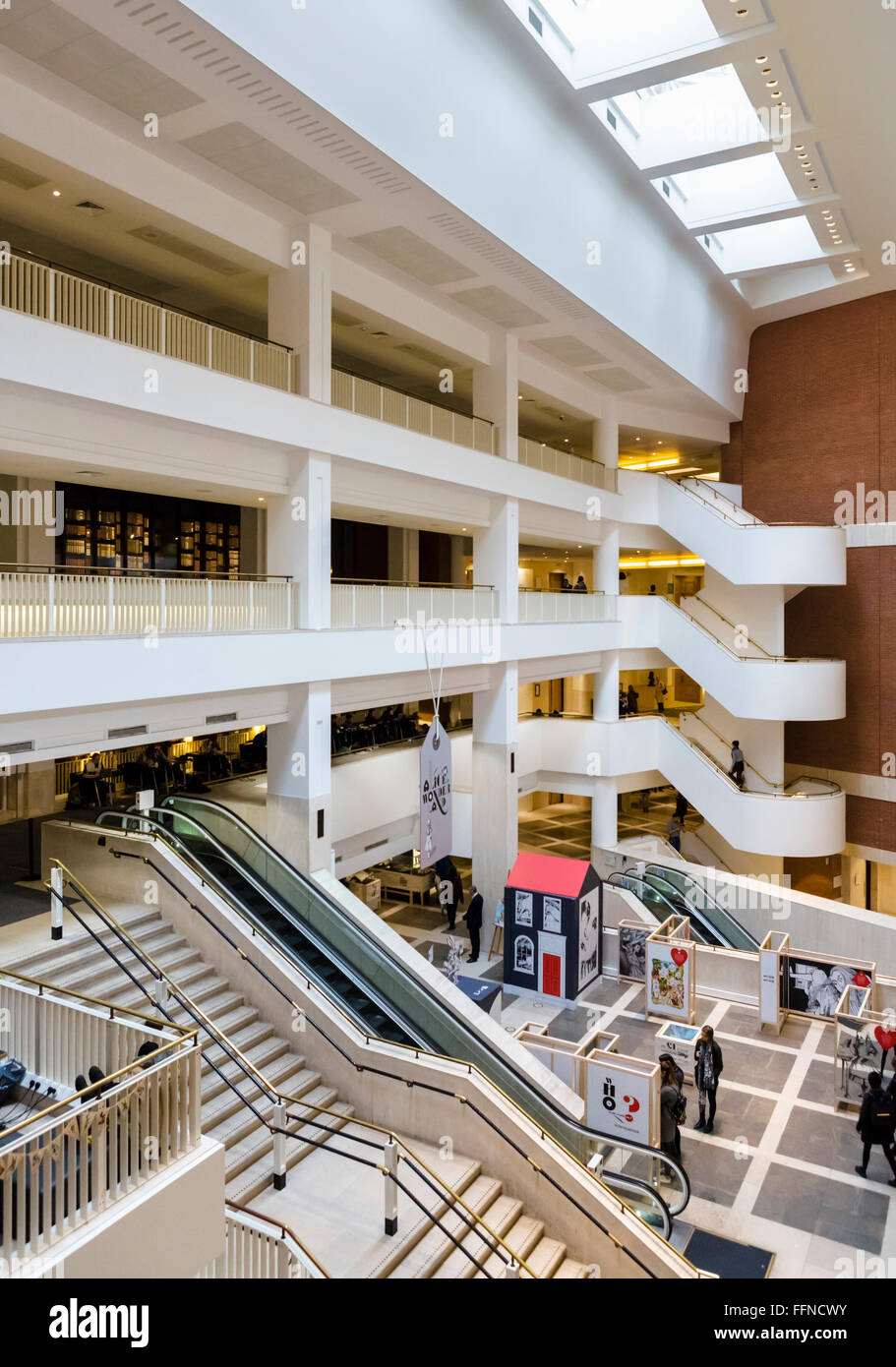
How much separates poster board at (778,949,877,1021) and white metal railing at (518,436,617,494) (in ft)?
35.5

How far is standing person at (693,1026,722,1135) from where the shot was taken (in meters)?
11.6

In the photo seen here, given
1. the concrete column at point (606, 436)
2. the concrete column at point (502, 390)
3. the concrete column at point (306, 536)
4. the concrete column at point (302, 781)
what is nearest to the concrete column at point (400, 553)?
the concrete column at point (606, 436)

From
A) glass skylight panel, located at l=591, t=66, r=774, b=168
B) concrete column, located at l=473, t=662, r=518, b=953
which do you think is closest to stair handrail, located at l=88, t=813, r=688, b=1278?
concrete column, located at l=473, t=662, r=518, b=953

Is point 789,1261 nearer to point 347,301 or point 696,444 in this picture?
point 347,301

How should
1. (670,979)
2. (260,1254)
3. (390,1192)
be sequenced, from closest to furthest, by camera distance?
(260,1254)
(390,1192)
(670,979)

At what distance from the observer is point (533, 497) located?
19.3 meters

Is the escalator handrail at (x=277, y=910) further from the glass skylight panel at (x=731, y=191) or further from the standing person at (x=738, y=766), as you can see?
the glass skylight panel at (x=731, y=191)

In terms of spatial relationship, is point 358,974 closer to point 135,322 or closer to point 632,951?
point 632,951

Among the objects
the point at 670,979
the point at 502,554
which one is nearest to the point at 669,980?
the point at 670,979

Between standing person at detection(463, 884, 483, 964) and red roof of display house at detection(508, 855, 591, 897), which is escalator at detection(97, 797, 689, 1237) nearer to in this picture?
red roof of display house at detection(508, 855, 591, 897)

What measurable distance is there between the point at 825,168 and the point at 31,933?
16451 millimetres

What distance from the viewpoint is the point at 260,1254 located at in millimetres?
6875

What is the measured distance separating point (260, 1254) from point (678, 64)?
45.7 ft
